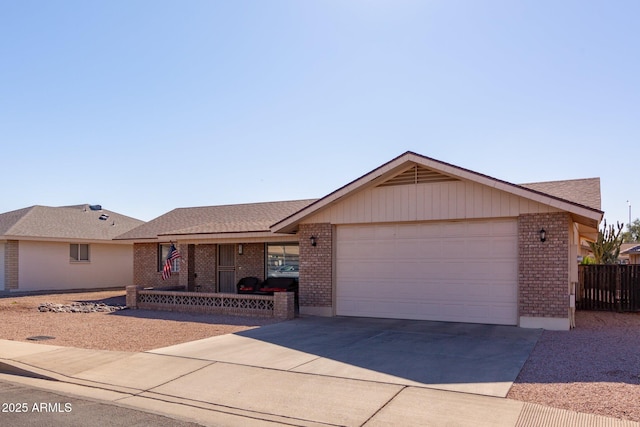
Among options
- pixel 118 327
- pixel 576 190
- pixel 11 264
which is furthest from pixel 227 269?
pixel 576 190

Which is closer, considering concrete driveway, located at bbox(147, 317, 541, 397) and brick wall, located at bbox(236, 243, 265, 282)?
concrete driveway, located at bbox(147, 317, 541, 397)

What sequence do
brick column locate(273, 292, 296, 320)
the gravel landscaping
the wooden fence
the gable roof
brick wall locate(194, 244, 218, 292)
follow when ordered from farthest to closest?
brick wall locate(194, 244, 218, 292) → the wooden fence → brick column locate(273, 292, 296, 320) → the gable roof → the gravel landscaping

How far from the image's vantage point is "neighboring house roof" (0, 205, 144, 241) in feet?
86.7

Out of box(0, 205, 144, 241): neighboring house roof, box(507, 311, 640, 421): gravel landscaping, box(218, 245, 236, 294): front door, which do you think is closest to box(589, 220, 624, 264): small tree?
box(507, 311, 640, 421): gravel landscaping

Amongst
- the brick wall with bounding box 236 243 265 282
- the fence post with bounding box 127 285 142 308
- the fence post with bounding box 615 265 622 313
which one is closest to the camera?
the fence post with bounding box 615 265 622 313

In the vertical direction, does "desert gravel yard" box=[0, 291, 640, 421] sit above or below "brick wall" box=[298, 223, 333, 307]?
below

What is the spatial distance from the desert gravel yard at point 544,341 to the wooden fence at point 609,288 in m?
1.01

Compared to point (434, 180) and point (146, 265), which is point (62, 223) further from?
point (434, 180)

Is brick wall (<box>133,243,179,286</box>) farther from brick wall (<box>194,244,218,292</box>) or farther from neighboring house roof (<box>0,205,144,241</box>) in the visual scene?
neighboring house roof (<box>0,205,144,241</box>)

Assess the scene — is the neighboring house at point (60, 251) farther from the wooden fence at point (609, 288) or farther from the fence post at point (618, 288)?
the fence post at point (618, 288)

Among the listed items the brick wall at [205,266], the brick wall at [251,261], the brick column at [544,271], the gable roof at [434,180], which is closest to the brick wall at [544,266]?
the brick column at [544,271]

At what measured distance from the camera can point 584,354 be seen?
380 inches

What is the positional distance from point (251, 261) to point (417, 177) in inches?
379

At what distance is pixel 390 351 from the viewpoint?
33.0 ft
